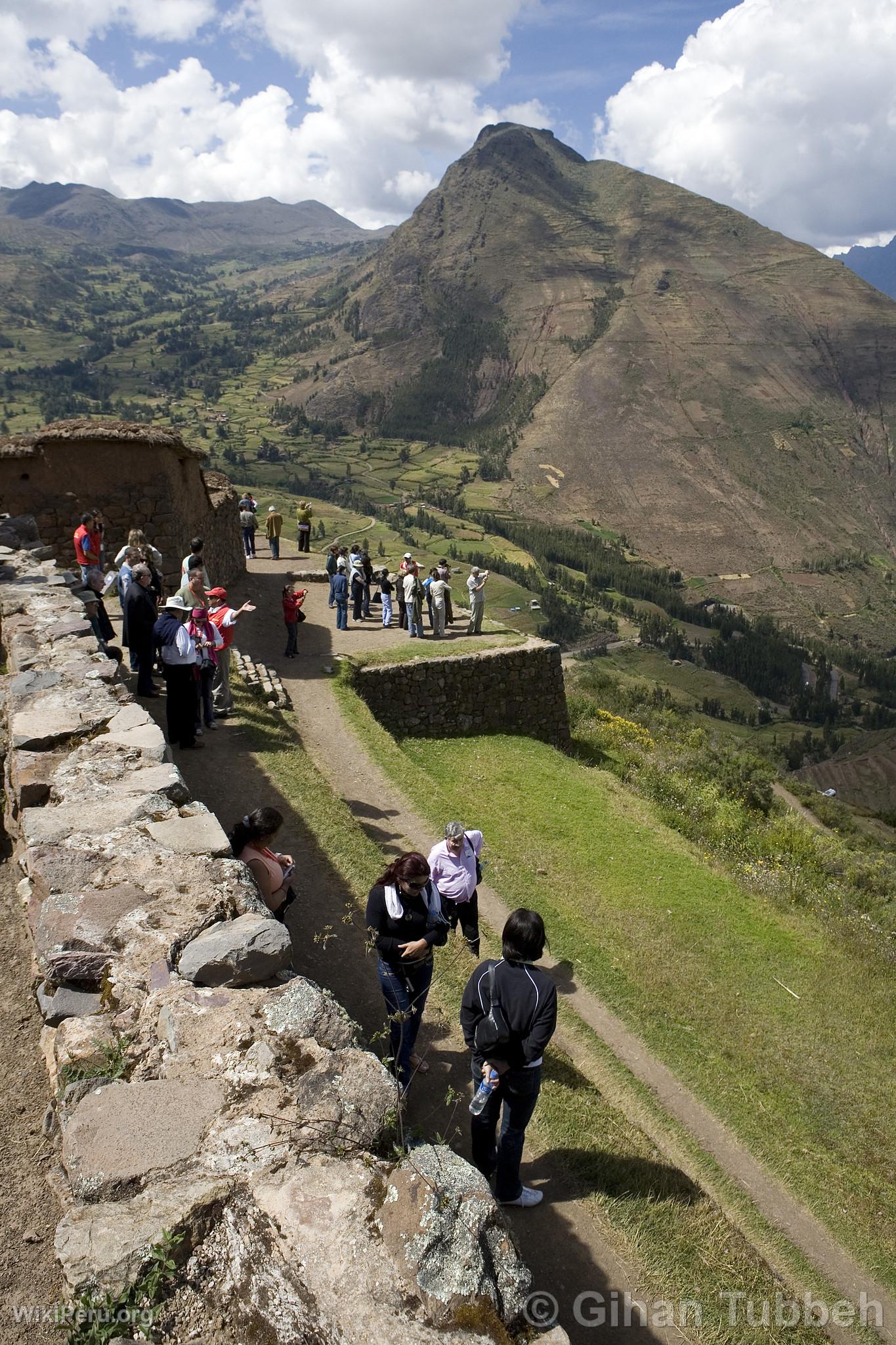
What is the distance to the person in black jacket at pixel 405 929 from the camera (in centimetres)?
602

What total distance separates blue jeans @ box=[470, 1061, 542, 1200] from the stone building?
1617 cm

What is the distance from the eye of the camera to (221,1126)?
3.65 meters

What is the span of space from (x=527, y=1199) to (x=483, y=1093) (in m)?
1.45

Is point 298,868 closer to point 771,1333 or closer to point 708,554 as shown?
point 771,1333

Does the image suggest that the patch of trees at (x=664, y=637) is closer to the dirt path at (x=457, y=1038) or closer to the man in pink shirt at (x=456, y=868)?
the dirt path at (x=457, y=1038)

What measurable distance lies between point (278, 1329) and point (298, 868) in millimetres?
7513

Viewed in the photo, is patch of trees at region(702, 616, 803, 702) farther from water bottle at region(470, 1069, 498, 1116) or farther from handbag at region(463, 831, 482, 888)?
water bottle at region(470, 1069, 498, 1116)

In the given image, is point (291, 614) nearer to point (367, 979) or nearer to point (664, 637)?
point (367, 979)

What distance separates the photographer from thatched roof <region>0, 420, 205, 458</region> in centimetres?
1811

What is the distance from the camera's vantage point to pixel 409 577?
21297 millimetres

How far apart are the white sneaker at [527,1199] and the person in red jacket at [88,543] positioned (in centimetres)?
1344

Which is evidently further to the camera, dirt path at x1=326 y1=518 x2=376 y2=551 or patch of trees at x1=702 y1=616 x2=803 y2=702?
patch of trees at x1=702 y1=616 x2=803 y2=702

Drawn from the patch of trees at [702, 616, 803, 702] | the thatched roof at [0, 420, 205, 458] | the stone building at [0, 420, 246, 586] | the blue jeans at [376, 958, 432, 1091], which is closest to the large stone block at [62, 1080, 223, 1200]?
the blue jeans at [376, 958, 432, 1091]

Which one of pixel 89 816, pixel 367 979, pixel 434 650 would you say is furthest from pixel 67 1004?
pixel 434 650
